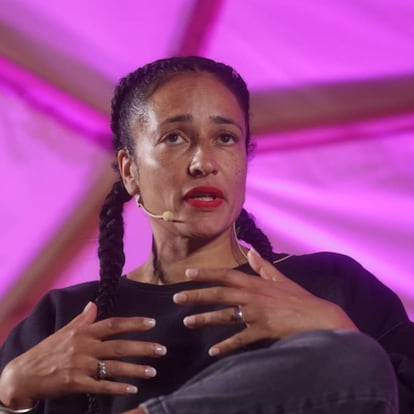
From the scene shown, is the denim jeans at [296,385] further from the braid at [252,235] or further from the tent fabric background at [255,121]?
the tent fabric background at [255,121]

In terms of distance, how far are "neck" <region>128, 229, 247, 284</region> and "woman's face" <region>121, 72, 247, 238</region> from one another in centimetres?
4

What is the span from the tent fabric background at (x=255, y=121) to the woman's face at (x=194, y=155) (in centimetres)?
22

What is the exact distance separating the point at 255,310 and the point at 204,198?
0.27m

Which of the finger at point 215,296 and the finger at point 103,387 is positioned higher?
the finger at point 215,296

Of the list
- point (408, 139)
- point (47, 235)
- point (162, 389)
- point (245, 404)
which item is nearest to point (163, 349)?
point (162, 389)

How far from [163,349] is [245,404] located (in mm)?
272

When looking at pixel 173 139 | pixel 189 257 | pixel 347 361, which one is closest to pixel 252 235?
pixel 189 257

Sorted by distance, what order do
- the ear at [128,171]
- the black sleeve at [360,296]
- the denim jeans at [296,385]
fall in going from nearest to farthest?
the denim jeans at [296,385] → the black sleeve at [360,296] → the ear at [128,171]

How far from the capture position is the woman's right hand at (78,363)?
1091 mm

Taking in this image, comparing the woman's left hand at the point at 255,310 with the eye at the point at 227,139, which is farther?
the eye at the point at 227,139

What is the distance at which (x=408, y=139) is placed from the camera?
1.50 metres

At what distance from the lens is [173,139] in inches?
51.0

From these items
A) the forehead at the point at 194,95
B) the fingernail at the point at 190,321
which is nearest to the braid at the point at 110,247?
the forehead at the point at 194,95

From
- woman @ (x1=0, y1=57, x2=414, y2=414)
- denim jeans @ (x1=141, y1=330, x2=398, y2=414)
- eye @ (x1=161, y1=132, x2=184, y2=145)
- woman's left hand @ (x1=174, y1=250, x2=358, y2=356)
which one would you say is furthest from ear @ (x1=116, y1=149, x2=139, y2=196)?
denim jeans @ (x1=141, y1=330, x2=398, y2=414)
